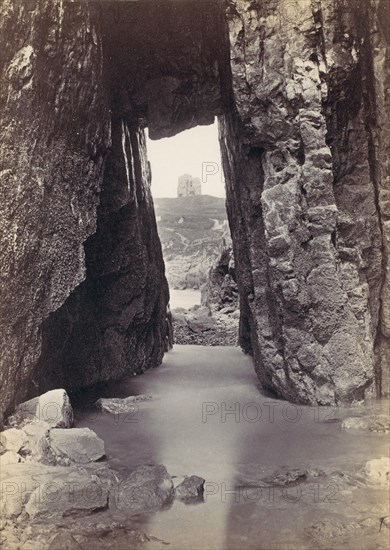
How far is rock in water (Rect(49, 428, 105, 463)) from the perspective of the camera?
14.5ft

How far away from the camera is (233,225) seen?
8.90 metres

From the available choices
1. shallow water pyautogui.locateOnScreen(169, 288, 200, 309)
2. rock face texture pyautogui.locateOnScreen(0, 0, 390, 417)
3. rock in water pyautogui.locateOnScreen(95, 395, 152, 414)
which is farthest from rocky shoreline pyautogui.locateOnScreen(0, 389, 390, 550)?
shallow water pyautogui.locateOnScreen(169, 288, 200, 309)

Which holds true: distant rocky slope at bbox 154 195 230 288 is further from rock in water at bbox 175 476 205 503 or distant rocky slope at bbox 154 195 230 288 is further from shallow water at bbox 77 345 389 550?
rock in water at bbox 175 476 205 503

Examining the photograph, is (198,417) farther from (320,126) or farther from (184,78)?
(184,78)

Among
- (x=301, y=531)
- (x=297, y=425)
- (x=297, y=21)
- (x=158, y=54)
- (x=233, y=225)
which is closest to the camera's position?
(x=301, y=531)

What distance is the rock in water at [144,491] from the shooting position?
3.64 meters

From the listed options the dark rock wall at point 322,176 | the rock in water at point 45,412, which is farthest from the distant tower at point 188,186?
the rock in water at point 45,412

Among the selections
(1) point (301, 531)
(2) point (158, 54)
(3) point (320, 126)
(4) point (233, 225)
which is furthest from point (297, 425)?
(2) point (158, 54)

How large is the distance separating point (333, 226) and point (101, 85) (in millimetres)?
3133

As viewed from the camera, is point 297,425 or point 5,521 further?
point 297,425

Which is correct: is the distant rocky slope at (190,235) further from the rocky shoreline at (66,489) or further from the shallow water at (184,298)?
the rocky shoreline at (66,489)

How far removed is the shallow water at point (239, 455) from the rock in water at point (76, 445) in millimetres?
163

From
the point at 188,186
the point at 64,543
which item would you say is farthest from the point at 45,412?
the point at 188,186
